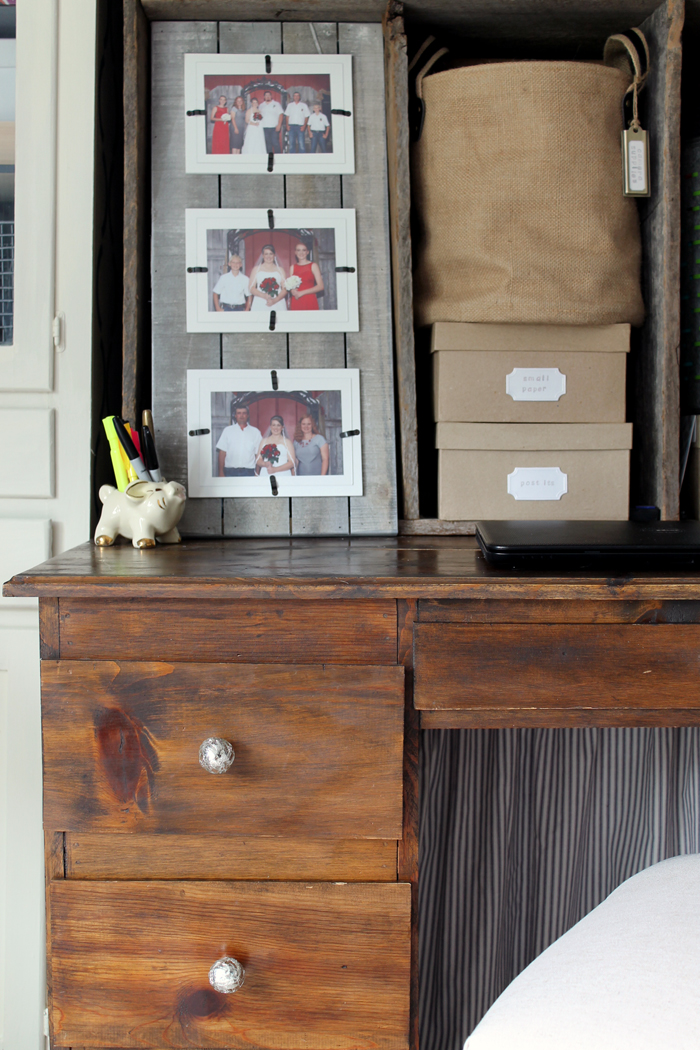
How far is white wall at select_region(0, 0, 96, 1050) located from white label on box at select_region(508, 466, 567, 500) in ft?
2.17

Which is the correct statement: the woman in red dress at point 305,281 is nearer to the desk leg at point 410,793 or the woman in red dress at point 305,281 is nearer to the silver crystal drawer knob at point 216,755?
the desk leg at point 410,793

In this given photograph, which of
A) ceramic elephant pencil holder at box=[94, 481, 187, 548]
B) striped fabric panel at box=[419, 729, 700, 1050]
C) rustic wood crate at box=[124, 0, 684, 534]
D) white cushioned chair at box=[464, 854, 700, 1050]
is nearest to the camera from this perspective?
white cushioned chair at box=[464, 854, 700, 1050]

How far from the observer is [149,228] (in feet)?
3.86

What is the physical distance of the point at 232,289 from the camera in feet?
3.66

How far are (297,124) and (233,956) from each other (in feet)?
3.62

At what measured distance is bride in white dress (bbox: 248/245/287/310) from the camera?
112cm

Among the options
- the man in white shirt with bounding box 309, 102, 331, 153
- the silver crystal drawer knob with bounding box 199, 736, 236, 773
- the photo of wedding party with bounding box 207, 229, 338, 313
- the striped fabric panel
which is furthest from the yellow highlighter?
the striped fabric panel

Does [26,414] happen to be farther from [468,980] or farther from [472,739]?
[468,980]

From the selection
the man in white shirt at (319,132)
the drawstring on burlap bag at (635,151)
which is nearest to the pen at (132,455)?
the man in white shirt at (319,132)

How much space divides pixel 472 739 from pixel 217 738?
69cm

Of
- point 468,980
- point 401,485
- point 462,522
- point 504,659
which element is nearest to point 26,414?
point 401,485

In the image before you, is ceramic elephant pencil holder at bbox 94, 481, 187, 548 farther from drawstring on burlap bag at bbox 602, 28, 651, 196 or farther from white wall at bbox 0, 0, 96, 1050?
drawstring on burlap bag at bbox 602, 28, 651, 196

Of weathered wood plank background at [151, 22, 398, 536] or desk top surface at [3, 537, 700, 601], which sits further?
weathered wood plank background at [151, 22, 398, 536]

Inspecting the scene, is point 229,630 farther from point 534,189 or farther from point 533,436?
point 534,189
